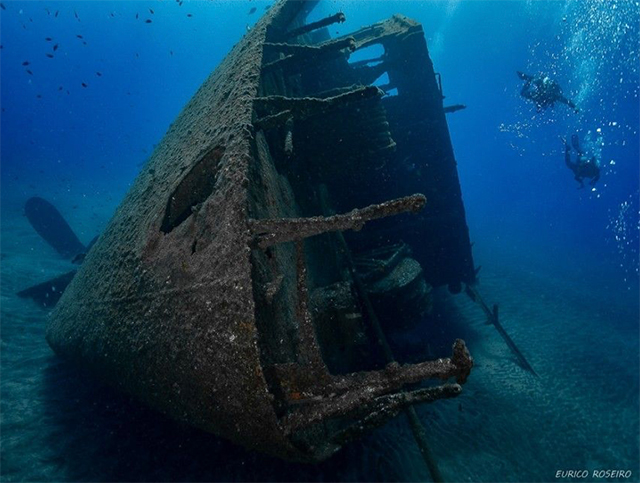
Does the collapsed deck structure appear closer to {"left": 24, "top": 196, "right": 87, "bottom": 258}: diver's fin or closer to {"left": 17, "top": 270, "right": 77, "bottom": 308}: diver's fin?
{"left": 17, "top": 270, "right": 77, "bottom": 308}: diver's fin

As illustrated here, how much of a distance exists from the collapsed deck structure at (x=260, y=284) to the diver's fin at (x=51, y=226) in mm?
12714

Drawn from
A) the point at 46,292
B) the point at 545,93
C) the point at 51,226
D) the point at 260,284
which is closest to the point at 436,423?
the point at 260,284

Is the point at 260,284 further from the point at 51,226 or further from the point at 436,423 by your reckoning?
the point at 51,226

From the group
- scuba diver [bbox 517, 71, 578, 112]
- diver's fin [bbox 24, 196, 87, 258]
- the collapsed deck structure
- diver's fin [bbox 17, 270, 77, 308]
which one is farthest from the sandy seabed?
scuba diver [bbox 517, 71, 578, 112]

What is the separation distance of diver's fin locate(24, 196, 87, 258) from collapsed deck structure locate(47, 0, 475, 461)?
41.7ft

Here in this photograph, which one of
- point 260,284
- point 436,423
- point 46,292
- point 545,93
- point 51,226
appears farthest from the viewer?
point 51,226

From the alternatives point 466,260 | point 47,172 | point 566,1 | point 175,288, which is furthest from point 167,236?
point 566,1

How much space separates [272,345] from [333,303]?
98 centimetres

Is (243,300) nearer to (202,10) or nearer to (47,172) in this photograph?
(47,172)

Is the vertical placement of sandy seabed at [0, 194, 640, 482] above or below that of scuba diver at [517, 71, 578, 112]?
below

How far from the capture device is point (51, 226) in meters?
14.4

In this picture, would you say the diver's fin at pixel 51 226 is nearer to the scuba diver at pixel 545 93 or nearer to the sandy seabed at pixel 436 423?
the sandy seabed at pixel 436 423

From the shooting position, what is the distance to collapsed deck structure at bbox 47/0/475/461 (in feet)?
5.49

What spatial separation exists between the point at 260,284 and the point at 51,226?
54.1ft
